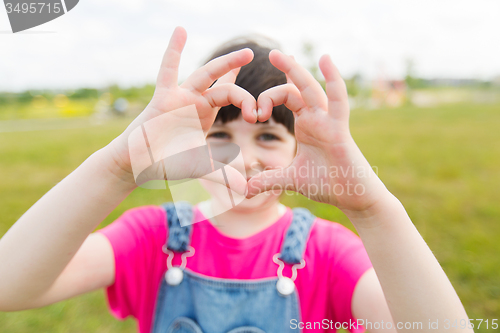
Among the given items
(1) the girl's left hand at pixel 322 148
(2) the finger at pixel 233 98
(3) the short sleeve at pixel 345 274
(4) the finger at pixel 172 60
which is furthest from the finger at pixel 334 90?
(3) the short sleeve at pixel 345 274

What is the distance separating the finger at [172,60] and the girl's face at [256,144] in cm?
28

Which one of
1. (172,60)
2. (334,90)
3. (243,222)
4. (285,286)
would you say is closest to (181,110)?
(172,60)

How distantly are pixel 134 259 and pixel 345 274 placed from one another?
607mm

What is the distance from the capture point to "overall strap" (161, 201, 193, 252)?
0.94 metres

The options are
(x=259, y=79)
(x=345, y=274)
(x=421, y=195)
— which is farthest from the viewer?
(x=421, y=195)

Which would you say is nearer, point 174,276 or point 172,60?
point 172,60

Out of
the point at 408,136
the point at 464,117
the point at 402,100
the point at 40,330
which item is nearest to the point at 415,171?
the point at 408,136

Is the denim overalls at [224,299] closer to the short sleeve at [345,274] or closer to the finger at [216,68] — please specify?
the short sleeve at [345,274]

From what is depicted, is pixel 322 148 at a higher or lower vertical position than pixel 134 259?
higher

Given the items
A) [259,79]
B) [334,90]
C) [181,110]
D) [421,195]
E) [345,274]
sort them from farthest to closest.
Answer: [421,195] → [259,79] → [345,274] → [181,110] → [334,90]

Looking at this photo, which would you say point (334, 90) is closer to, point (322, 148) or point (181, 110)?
point (322, 148)

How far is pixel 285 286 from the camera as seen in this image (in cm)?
89

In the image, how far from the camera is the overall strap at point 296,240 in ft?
2.99

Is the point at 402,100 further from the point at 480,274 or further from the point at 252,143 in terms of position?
the point at 252,143
